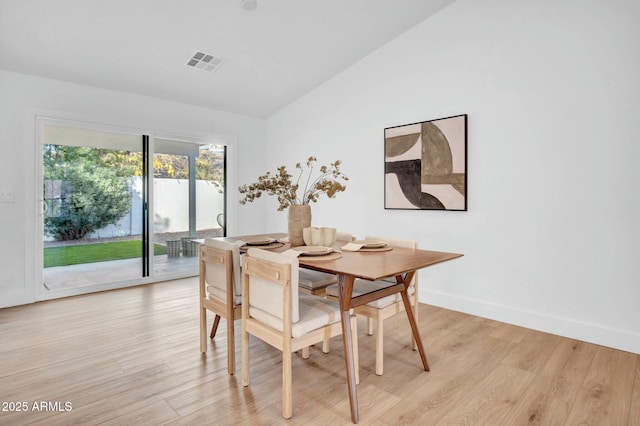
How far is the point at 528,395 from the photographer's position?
1.99m

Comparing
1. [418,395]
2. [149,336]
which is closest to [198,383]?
[149,336]

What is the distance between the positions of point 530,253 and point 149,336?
10.6 feet

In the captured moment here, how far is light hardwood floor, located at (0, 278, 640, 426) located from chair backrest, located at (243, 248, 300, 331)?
48 cm

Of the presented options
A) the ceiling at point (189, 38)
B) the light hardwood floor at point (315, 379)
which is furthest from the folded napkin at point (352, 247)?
the ceiling at point (189, 38)

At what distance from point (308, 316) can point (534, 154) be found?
2.41 m

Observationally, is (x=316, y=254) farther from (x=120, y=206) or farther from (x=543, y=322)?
(x=120, y=206)

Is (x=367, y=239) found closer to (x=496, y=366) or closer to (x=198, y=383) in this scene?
(x=496, y=366)

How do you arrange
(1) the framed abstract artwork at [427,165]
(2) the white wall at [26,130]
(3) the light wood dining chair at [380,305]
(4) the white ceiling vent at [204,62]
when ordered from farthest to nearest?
(4) the white ceiling vent at [204,62], (2) the white wall at [26,130], (1) the framed abstract artwork at [427,165], (3) the light wood dining chair at [380,305]

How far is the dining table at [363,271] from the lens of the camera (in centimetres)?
172

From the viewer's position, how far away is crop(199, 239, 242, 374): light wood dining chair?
7.36ft

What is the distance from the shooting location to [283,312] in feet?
5.80

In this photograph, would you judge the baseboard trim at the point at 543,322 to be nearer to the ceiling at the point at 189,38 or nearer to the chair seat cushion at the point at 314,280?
the chair seat cushion at the point at 314,280

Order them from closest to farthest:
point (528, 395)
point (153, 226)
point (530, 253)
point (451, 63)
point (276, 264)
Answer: point (276, 264) < point (528, 395) < point (530, 253) < point (451, 63) < point (153, 226)

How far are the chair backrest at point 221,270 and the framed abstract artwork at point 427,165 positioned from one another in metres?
2.11
